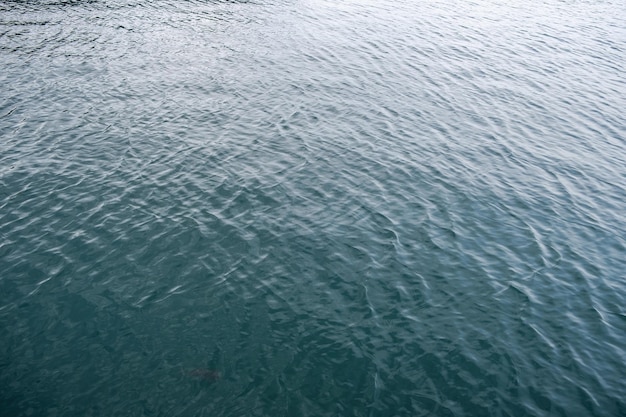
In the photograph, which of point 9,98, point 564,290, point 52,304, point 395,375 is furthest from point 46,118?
point 564,290

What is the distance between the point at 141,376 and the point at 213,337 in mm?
4604

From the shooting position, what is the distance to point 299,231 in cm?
3819

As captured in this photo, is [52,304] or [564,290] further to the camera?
[564,290]

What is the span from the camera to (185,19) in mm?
80500

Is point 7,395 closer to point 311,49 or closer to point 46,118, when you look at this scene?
point 46,118

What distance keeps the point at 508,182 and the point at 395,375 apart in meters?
27.1

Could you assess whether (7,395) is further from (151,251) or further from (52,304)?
(151,251)

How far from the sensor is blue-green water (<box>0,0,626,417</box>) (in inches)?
1071

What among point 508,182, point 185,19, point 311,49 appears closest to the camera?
Answer: point 508,182

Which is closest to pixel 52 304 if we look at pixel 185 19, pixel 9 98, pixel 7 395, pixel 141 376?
pixel 7 395

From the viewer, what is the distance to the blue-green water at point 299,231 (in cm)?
2720

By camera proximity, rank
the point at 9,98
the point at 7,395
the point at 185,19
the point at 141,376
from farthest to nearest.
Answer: the point at 185,19
the point at 9,98
the point at 141,376
the point at 7,395

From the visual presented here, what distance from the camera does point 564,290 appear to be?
35.2 m

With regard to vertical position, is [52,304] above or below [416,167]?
below
